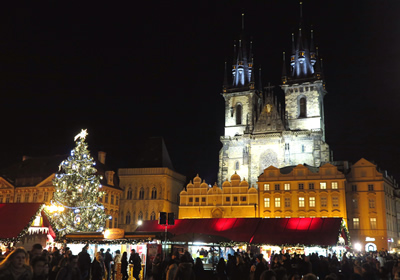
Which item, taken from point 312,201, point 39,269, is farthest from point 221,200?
point 39,269

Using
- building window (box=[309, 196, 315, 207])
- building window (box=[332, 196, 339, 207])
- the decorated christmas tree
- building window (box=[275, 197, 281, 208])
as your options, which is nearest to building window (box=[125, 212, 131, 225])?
building window (box=[275, 197, 281, 208])

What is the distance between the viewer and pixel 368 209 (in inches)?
1905

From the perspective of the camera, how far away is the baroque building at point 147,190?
57.5m

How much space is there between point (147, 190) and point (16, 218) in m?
35.7

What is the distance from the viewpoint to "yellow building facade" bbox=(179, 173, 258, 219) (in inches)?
1954

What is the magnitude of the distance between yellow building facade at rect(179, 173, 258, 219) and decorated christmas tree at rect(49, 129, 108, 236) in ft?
73.8

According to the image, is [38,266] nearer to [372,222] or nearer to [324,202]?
[324,202]

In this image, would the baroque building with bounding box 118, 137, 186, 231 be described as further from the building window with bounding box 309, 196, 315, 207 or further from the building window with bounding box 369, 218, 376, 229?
the building window with bounding box 369, 218, 376, 229

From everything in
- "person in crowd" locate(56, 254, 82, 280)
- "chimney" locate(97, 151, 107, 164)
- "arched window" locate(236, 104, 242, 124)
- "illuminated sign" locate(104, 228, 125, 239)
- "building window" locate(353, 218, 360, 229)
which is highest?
"arched window" locate(236, 104, 242, 124)

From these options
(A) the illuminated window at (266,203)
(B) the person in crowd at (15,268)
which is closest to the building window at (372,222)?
(A) the illuminated window at (266,203)

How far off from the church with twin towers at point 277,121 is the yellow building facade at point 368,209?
21.1 ft

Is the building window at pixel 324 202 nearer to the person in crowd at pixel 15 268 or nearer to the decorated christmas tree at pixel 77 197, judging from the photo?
the decorated christmas tree at pixel 77 197

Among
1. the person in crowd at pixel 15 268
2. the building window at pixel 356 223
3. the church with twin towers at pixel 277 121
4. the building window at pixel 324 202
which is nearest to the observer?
the person in crowd at pixel 15 268

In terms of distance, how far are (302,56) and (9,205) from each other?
5110 centimetres
